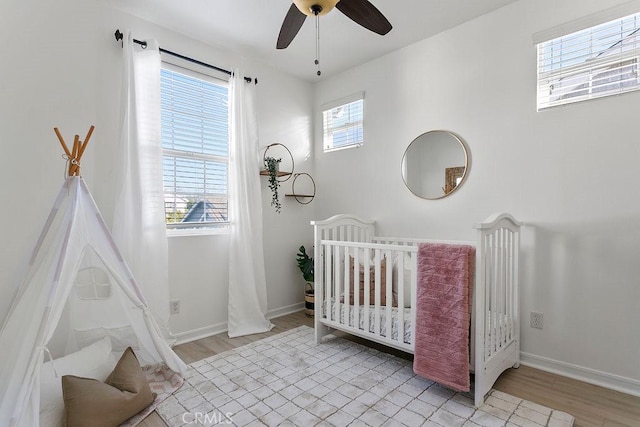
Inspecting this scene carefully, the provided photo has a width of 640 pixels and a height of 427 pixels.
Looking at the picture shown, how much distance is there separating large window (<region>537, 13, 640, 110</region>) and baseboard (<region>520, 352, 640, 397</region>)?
1.77 metres

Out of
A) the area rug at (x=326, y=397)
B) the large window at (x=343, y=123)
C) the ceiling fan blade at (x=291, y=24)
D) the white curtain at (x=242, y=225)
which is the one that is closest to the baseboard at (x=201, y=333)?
the white curtain at (x=242, y=225)

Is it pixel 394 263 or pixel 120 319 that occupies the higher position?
pixel 394 263

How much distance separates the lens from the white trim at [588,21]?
1977 mm

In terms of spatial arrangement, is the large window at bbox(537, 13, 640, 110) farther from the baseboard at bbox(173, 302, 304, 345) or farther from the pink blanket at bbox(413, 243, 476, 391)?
the baseboard at bbox(173, 302, 304, 345)

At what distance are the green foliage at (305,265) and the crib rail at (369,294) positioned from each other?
0.66 metres

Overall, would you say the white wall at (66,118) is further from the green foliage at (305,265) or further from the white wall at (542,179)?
the white wall at (542,179)

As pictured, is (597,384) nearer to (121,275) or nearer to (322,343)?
(322,343)

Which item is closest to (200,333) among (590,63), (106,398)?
(106,398)

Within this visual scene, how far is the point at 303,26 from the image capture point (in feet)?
8.98

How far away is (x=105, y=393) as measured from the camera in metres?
1.65

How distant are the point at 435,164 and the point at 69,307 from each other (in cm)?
297

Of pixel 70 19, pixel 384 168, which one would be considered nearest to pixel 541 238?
pixel 384 168

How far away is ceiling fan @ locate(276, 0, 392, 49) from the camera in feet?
5.18

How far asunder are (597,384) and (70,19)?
14.1 feet
